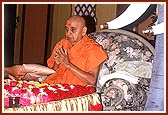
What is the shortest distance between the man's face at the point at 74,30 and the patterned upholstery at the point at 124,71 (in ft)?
0.44

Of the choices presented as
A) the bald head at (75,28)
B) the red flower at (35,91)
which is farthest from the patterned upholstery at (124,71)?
the red flower at (35,91)

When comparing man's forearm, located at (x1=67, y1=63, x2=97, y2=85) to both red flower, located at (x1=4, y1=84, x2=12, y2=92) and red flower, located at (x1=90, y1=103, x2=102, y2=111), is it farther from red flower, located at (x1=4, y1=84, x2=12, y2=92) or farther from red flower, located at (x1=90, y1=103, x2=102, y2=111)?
red flower, located at (x1=4, y1=84, x2=12, y2=92)

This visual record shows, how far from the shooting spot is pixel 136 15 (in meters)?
1.59

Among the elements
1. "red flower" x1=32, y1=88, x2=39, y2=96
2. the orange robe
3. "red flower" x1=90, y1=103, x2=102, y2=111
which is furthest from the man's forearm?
"red flower" x1=32, y1=88, x2=39, y2=96

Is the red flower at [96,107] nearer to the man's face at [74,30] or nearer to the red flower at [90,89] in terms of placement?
the red flower at [90,89]

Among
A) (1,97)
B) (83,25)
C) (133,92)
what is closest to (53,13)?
(83,25)

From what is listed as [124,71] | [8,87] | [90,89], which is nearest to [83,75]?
[90,89]

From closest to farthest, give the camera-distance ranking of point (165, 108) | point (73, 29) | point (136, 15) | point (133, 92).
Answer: point (165, 108) < point (136, 15) < point (133, 92) < point (73, 29)

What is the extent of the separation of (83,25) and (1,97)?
56 cm

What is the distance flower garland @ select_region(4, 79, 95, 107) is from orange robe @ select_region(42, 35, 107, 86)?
0.34 ft

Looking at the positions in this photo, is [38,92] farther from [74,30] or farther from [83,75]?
[74,30]

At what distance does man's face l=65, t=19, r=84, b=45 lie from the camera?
6.06 feet

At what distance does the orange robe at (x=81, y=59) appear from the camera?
1771 mm

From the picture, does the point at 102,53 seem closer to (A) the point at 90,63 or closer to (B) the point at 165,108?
(A) the point at 90,63
